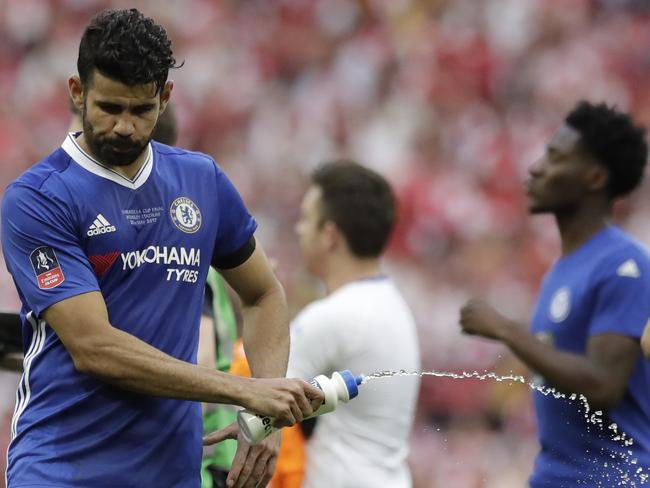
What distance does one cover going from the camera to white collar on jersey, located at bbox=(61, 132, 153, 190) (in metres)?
3.41

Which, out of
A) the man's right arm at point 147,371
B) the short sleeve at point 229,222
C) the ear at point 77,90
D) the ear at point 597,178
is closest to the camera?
the man's right arm at point 147,371

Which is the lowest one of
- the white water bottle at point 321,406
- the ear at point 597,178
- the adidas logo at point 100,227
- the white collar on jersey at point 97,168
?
the white water bottle at point 321,406

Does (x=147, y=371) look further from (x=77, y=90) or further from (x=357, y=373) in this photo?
(x=357, y=373)

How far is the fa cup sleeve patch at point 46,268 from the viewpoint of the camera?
3260 mm

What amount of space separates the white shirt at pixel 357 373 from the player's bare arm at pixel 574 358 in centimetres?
34

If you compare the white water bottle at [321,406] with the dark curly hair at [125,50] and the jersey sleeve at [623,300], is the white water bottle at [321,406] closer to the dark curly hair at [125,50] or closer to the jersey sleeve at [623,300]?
the dark curly hair at [125,50]

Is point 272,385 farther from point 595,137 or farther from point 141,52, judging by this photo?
point 595,137

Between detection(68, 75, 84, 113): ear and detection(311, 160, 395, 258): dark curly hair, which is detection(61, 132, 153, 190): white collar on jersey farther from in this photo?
detection(311, 160, 395, 258): dark curly hair

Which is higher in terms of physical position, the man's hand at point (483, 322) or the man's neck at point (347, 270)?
the man's neck at point (347, 270)

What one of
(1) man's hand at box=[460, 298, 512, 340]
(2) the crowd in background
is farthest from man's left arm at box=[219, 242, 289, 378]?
(2) the crowd in background

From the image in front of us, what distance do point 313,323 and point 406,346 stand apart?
0.41 m

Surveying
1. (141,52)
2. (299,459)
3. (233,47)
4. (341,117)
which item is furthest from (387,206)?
(233,47)

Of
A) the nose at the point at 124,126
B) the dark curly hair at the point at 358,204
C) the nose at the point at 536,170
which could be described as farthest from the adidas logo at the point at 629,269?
the nose at the point at 124,126

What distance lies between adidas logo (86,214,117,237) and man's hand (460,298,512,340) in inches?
78.7
